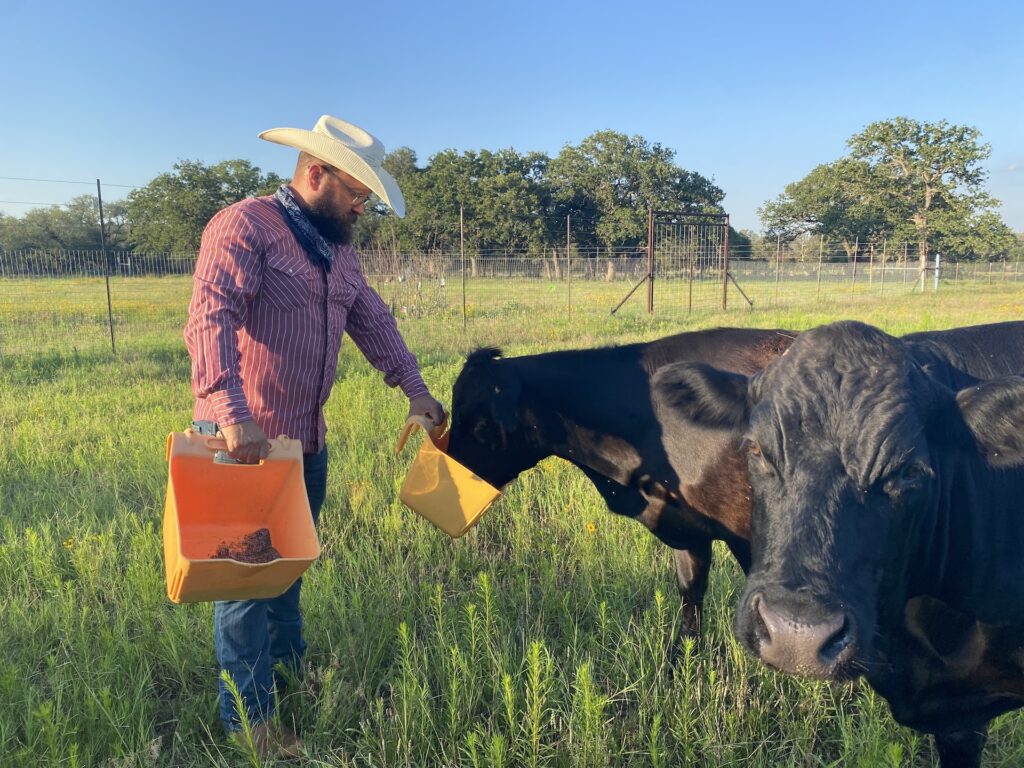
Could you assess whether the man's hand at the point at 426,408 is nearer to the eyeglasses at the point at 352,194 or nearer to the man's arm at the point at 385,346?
the man's arm at the point at 385,346

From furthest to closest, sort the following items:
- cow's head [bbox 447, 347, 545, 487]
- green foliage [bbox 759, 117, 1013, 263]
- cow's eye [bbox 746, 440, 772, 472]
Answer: green foliage [bbox 759, 117, 1013, 263], cow's head [bbox 447, 347, 545, 487], cow's eye [bbox 746, 440, 772, 472]

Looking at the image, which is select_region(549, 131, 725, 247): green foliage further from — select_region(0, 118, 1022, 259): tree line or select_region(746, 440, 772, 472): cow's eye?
select_region(746, 440, 772, 472): cow's eye

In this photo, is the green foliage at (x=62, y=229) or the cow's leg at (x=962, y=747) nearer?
the cow's leg at (x=962, y=747)

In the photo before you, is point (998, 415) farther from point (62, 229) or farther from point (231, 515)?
point (62, 229)

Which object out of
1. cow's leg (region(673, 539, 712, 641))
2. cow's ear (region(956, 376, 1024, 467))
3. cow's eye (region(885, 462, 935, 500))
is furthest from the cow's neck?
cow's leg (region(673, 539, 712, 641))

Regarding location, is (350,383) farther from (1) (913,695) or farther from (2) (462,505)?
(1) (913,695)

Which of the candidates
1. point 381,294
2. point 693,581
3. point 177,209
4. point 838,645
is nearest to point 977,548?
point 838,645

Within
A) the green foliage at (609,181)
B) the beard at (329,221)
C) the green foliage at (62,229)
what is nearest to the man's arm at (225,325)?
the beard at (329,221)

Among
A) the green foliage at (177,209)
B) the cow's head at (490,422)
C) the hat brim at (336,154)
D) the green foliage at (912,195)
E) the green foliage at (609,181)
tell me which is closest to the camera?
the hat brim at (336,154)

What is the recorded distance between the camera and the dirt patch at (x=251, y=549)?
2.33 metres

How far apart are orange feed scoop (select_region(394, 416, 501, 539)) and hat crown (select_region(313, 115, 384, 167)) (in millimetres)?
1155

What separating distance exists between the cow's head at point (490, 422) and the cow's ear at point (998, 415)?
2.06 meters

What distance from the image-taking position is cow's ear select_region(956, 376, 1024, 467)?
184 cm

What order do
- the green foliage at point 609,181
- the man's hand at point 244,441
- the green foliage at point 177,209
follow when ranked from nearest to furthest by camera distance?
the man's hand at point 244,441 → the green foliage at point 177,209 → the green foliage at point 609,181
